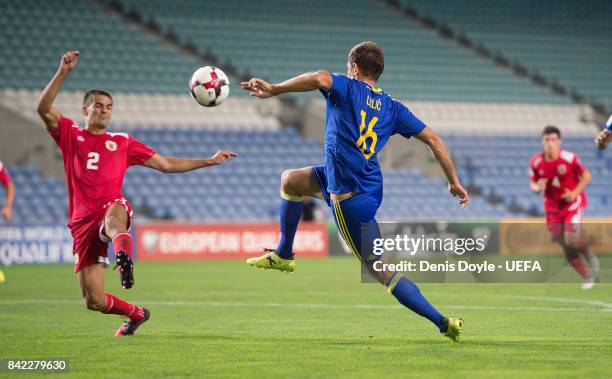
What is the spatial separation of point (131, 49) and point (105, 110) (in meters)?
20.3

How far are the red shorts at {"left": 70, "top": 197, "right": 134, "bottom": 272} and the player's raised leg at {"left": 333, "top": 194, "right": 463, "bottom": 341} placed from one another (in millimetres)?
1831

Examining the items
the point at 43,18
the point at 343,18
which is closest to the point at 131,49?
the point at 43,18

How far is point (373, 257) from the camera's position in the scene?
7898mm

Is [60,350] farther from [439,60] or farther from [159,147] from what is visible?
[439,60]

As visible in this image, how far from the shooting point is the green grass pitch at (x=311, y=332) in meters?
6.72

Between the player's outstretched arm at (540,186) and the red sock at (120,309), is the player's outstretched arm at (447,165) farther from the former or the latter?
the player's outstretched arm at (540,186)

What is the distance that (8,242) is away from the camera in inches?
834

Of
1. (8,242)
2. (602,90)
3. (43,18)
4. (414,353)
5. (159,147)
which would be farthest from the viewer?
(602,90)

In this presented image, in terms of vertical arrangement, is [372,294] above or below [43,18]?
below

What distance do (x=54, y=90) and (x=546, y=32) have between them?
28775 mm

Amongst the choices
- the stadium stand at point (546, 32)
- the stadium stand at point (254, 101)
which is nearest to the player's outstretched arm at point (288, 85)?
the stadium stand at point (254, 101)

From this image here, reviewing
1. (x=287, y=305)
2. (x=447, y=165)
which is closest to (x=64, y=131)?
(x=447, y=165)

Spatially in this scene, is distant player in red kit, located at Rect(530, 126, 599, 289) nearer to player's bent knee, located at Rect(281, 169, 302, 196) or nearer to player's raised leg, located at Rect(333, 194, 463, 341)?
player's bent knee, located at Rect(281, 169, 302, 196)

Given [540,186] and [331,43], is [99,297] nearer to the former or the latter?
[540,186]
